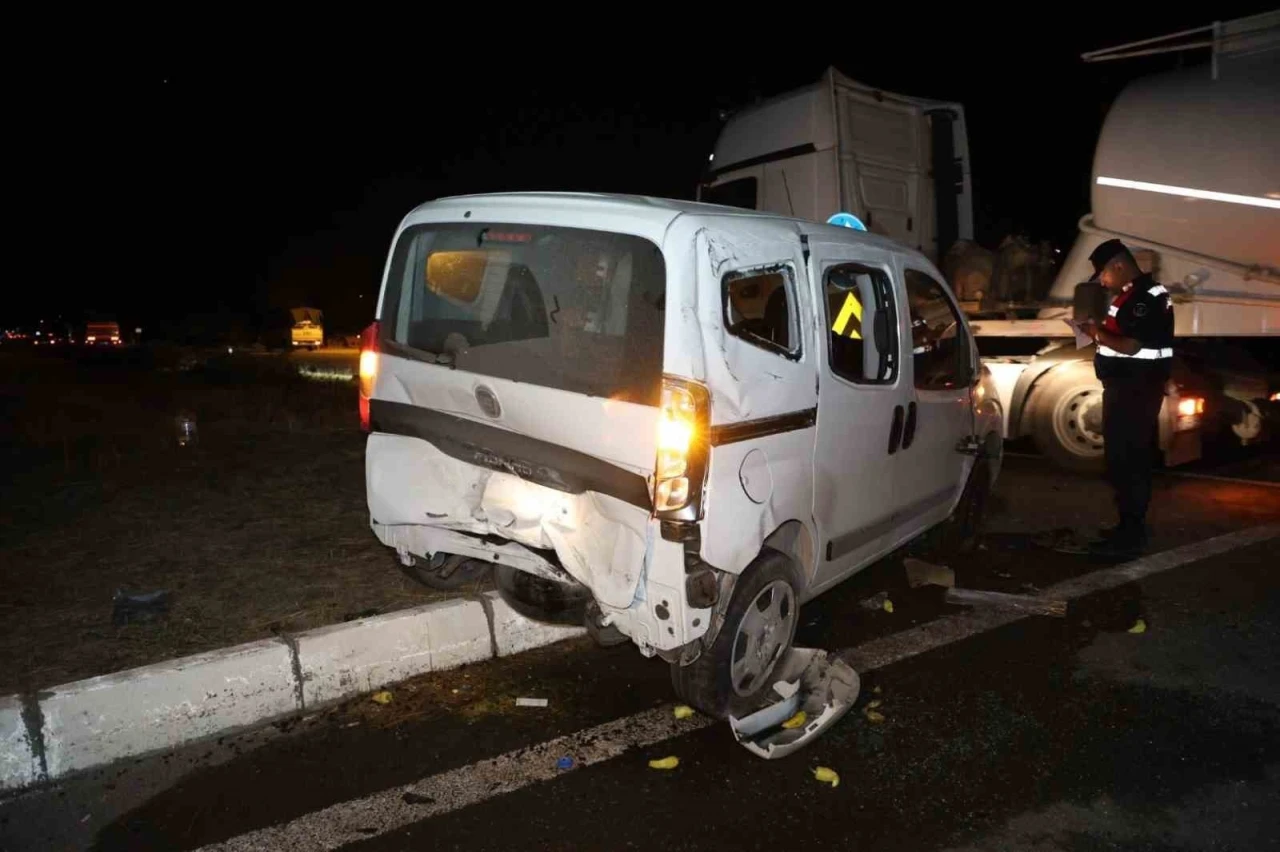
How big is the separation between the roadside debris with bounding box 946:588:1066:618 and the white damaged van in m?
1.02

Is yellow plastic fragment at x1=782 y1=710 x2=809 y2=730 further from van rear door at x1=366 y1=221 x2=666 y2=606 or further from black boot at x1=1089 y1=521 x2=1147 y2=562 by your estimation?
black boot at x1=1089 y1=521 x2=1147 y2=562

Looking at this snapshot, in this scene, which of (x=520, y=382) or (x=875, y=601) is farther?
(x=875, y=601)

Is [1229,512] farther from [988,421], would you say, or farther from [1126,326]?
[988,421]

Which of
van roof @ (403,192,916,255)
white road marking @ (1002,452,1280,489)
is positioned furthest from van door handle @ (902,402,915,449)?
white road marking @ (1002,452,1280,489)

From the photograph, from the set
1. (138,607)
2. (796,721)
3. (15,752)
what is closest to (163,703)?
(15,752)

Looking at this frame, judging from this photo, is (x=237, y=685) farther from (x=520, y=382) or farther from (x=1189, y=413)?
(x=1189, y=413)

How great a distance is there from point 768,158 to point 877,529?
20.7 ft

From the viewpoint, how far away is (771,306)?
379cm

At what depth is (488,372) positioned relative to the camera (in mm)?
3670

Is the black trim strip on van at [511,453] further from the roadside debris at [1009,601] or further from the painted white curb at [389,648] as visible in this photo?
the roadside debris at [1009,601]

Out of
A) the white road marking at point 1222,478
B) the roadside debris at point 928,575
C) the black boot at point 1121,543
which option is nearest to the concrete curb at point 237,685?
the roadside debris at point 928,575

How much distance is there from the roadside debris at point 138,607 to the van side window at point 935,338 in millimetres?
3646

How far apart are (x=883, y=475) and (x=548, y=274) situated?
6.05ft

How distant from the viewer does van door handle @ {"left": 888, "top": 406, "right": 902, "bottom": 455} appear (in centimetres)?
445
